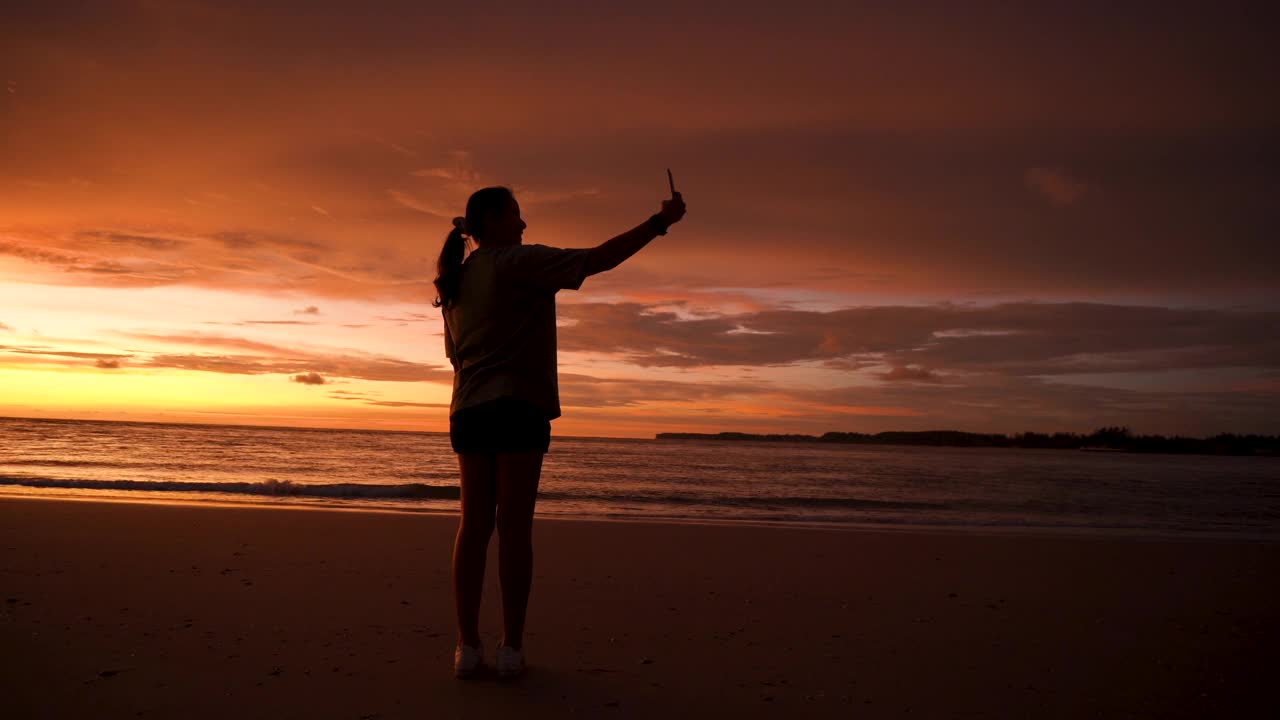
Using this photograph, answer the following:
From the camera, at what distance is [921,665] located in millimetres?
3059

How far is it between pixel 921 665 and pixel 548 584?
7.20 ft

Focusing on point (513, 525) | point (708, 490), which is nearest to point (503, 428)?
point (513, 525)

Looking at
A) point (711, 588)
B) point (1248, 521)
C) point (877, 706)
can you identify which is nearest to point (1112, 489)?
point (1248, 521)

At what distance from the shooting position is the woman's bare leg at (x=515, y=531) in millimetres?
2637

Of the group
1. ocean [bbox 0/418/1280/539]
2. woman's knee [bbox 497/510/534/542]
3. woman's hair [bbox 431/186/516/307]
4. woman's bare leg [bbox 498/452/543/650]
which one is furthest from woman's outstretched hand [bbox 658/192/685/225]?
Answer: ocean [bbox 0/418/1280/539]

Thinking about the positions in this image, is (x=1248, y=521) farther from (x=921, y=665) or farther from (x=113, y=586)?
(x=113, y=586)

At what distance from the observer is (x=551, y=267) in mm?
2572

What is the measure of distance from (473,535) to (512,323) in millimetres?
775

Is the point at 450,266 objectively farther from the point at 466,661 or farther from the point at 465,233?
the point at 466,661

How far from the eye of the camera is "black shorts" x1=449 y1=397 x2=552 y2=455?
262cm

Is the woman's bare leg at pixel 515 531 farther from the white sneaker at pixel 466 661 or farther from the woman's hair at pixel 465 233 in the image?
the woman's hair at pixel 465 233

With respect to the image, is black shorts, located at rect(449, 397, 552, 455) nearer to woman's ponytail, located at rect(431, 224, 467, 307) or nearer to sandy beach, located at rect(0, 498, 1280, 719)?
woman's ponytail, located at rect(431, 224, 467, 307)

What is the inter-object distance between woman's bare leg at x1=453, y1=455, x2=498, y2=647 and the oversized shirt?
237 millimetres

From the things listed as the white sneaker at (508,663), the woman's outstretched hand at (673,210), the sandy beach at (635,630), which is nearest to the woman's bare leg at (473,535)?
the white sneaker at (508,663)
